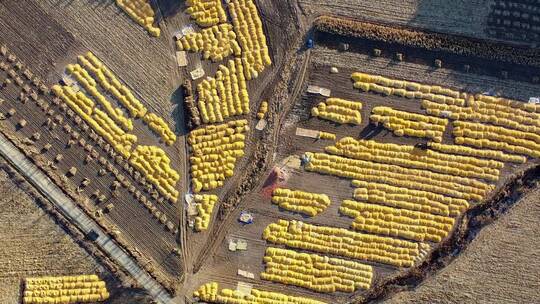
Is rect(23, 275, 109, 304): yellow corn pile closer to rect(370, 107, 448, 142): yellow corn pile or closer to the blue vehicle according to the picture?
the blue vehicle

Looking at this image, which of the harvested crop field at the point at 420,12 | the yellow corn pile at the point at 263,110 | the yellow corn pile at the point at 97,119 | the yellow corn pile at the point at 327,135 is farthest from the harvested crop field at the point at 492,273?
the yellow corn pile at the point at 97,119

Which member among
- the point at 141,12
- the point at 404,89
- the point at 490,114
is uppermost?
the point at 141,12

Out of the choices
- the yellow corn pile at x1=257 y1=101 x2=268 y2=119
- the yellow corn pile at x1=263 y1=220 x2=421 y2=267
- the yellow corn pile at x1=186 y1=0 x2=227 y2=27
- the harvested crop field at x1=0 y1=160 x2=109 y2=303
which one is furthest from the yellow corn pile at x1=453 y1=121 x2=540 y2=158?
the harvested crop field at x1=0 y1=160 x2=109 y2=303

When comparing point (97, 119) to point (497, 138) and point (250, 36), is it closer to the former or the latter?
point (250, 36)

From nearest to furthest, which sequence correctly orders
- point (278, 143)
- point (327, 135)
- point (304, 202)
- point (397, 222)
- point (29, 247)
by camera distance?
point (29, 247)
point (397, 222)
point (304, 202)
point (327, 135)
point (278, 143)

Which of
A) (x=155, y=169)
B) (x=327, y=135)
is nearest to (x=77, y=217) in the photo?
(x=155, y=169)

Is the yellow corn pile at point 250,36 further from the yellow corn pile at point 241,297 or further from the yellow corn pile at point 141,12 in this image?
the yellow corn pile at point 241,297

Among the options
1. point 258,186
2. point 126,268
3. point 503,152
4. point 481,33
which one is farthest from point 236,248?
point 481,33
